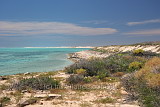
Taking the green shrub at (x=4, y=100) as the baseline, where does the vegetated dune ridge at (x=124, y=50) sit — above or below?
above

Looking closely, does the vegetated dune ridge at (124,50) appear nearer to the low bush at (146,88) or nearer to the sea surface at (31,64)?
the sea surface at (31,64)

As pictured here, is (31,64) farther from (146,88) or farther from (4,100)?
(146,88)

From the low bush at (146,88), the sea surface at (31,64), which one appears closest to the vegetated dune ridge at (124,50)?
the sea surface at (31,64)

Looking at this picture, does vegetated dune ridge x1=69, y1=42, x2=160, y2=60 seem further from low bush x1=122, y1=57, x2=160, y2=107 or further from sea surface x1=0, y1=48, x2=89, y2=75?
low bush x1=122, y1=57, x2=160, y2=107

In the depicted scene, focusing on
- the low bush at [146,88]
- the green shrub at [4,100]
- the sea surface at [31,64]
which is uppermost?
the low bush at [146,88]

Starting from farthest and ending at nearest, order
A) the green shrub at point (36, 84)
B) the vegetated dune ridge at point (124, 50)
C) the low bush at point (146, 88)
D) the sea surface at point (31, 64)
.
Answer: the vegetated dune ridge at point (124, 50) → the sea surface at point (31, 64) → the green shrub at point (36, 84) → the low bush at point (146, 88)

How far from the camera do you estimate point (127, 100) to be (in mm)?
7793

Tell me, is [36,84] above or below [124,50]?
below

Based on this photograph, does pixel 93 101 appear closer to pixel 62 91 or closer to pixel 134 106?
pixel 134 106

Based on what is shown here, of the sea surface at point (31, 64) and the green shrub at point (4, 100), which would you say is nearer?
the green shrub at point (4, 100)

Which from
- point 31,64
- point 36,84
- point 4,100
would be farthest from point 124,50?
point 4,100

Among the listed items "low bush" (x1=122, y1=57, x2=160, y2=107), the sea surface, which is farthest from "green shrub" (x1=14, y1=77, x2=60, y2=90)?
the sea surface

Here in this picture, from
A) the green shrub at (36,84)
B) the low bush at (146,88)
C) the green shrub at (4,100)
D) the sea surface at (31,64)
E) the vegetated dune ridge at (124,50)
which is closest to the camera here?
the low bush at (146,88)

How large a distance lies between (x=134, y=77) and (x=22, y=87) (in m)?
7.14
